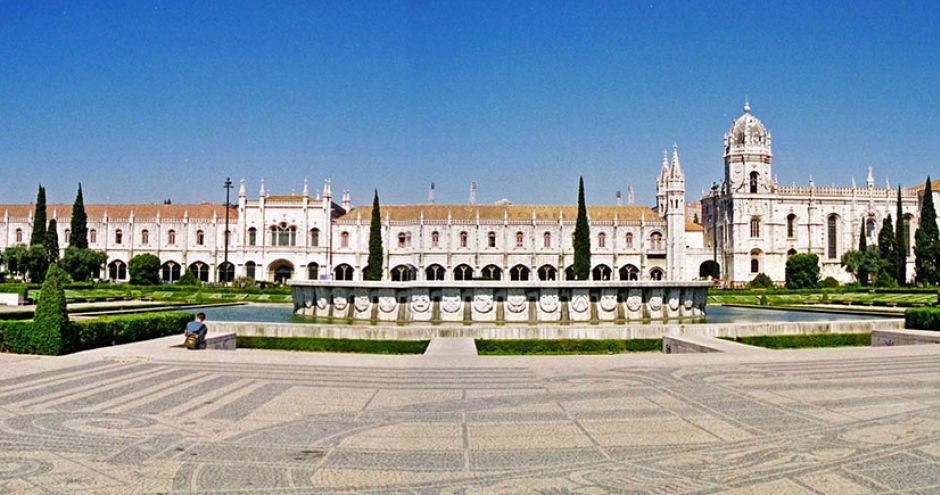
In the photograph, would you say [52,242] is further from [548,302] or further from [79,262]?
[548,302]

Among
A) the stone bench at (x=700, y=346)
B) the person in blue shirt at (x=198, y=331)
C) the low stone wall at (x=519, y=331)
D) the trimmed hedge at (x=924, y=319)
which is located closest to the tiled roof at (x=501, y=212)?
the trimmed hedge at (x=924, y=319)

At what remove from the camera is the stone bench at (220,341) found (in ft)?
51.0

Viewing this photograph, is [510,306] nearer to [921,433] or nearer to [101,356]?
[101,356]

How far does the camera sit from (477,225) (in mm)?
65188

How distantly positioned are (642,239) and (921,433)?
58436mm

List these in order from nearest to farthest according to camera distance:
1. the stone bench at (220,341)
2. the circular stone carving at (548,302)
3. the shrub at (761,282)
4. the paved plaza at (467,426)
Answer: the paved plaza at (467,426)
the stone bench at (220,341)
the circular stone carving at (548,302)
the shrub at (761,282)

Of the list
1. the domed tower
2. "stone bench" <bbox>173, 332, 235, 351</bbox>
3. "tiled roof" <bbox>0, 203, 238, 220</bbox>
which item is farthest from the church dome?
"stone bench" <bbox>173, 332, 235, 351</bbox>

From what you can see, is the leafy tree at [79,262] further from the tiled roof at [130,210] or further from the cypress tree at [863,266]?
the cypress tree at [863,266]

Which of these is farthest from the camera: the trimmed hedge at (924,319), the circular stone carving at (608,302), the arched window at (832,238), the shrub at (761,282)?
the arched window at (832,238)

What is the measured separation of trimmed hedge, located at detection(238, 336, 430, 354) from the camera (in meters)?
16.2

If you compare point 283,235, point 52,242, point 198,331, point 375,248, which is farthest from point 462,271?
point 198,331

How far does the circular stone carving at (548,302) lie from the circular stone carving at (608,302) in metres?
1.46

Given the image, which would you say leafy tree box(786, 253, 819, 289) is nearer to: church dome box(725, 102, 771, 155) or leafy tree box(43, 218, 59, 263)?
church dome box(725, 102, 771, 155)

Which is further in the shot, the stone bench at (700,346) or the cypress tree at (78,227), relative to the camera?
the cypress tree at (78,227)
